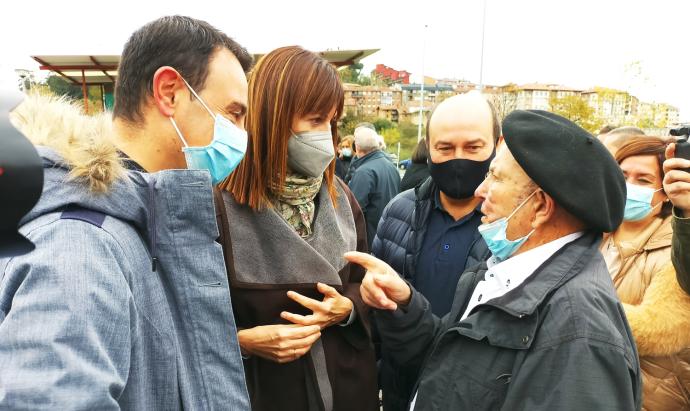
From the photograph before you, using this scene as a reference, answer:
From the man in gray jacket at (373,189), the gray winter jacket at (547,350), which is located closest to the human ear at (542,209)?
the gray winter jacket at (547,350)

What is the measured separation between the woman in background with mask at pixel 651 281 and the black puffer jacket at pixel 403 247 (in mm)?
814

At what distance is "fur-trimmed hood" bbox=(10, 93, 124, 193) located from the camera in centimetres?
101

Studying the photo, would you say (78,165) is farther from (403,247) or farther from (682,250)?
(682,250)

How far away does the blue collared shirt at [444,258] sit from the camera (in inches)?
90.8

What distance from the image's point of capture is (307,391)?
1851 mm

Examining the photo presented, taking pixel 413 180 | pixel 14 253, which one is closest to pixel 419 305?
pixel 14 253

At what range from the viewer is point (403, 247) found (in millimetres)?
2484

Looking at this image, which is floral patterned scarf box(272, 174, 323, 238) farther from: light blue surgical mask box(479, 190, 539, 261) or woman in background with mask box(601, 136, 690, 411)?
woman in background with mask box(601, 136, 690, 411)

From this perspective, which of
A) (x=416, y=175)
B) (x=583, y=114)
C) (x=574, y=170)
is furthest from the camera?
(x=583, y=114)

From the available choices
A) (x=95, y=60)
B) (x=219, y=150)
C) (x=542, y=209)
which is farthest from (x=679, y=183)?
(x=95, y=60)

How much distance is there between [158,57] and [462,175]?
5.10 feet

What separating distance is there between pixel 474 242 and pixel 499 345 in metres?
0.92

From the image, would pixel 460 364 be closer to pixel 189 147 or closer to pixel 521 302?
pixel 521 302

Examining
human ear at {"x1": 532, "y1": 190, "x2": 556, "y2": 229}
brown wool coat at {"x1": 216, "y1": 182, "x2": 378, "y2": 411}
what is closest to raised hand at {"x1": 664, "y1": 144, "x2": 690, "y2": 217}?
human ear at {"x1": 532, "y1": 190, "x2": 556, "y2": 229}
